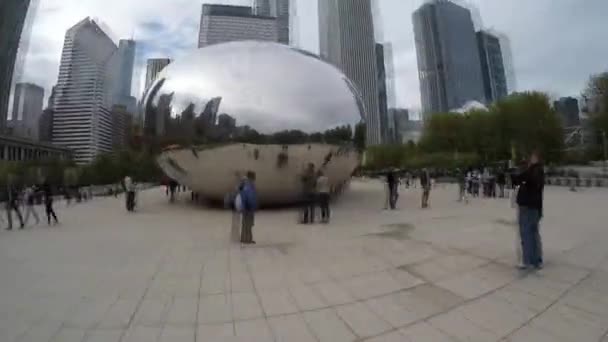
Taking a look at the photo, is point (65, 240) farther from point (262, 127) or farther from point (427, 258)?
point (427, 258)

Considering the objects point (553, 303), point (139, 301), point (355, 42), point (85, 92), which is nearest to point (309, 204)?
point (139, 301)

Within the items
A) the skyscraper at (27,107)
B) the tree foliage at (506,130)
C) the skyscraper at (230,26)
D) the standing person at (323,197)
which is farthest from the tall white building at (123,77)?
the standing person at (323,197)

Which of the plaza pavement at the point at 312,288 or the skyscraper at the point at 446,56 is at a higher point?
the skyscraper at the point at 446,56

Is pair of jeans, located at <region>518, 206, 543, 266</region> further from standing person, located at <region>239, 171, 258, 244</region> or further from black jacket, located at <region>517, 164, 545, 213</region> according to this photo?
standing person, located at <region>239, 171, 258, 244</region>

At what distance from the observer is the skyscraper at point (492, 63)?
17700 cm

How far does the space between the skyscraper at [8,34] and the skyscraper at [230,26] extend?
3015 inches

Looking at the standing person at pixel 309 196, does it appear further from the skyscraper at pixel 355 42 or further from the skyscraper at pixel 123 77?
the skyscraper at pixel 123 77

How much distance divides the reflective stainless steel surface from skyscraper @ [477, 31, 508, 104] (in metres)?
191

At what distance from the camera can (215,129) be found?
10.8 m

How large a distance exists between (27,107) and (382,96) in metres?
155

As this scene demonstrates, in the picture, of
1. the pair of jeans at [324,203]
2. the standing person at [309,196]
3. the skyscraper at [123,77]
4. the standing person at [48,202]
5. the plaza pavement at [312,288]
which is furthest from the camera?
the skyscraper at [123,77]

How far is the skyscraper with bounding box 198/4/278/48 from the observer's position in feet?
431

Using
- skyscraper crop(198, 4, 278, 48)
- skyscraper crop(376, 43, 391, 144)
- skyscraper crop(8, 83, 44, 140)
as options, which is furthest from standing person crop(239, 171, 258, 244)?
skyscraper crop(8, 83, 44, 140)

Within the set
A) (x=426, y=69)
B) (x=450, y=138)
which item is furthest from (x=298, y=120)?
(x=426, y=69)
